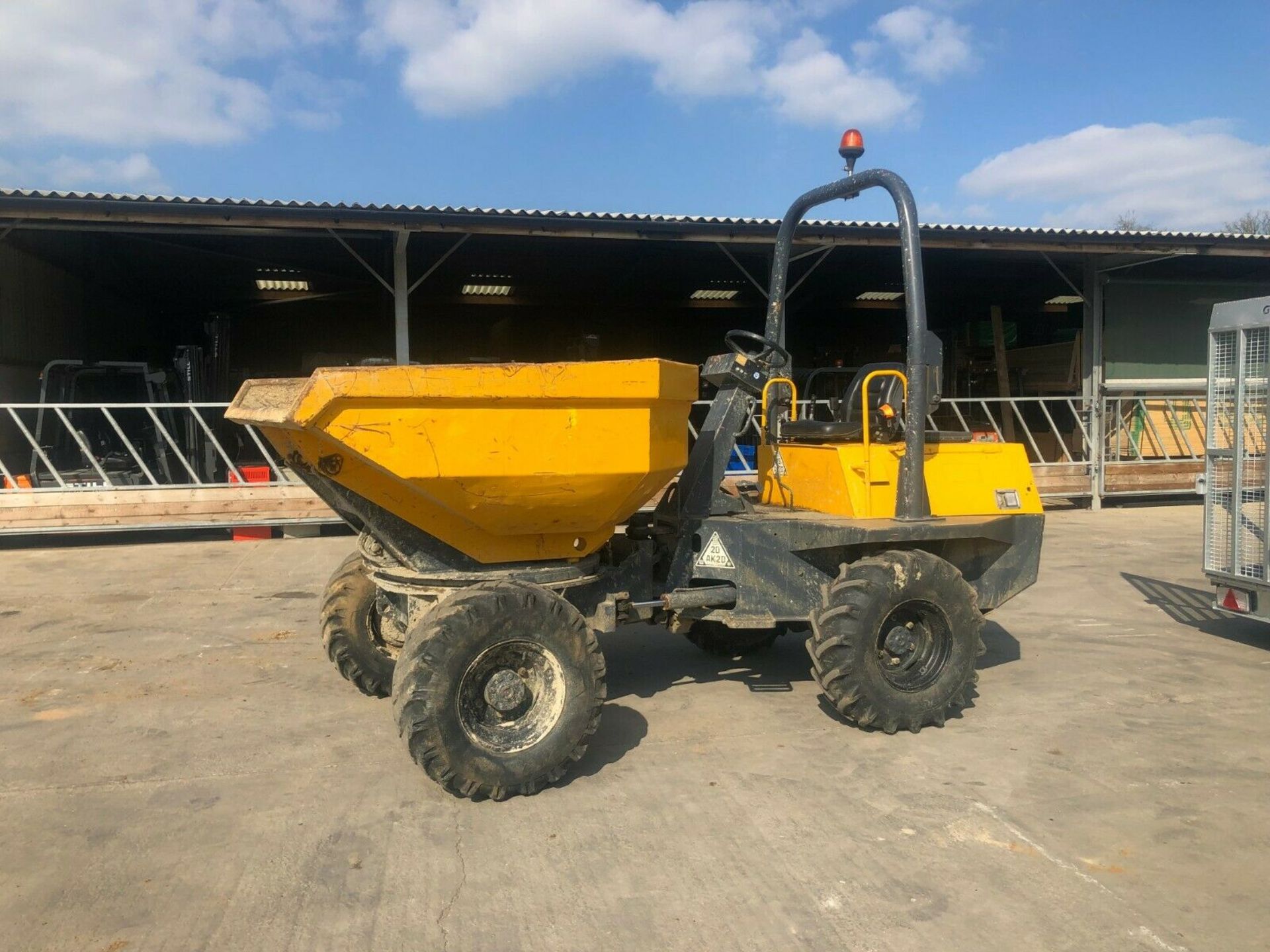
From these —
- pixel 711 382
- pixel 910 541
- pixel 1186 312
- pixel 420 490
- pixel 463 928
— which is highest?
pixel 1186 312

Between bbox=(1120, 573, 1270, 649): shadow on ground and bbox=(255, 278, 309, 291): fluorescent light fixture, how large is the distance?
1485cm

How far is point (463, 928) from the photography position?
313 cm

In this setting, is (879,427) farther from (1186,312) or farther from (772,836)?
(1186,312)

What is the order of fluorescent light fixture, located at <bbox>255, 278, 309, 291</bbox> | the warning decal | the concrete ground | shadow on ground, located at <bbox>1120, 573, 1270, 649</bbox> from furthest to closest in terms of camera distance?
1. fluorescent light fixture, located at <bbox>255, 278, 309, 291</bbox>
2. shadow on ground, located at <bbox>1120, 573, 1270, 649</bbox>
3. the warning decal
4. the concrete ground

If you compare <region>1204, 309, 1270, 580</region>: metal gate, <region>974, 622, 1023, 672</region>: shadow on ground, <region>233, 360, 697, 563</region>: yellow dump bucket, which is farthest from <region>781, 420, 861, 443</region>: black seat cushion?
<region>1204, 309, 1270, 580</region>: metal gate

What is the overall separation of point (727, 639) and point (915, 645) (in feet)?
5.13

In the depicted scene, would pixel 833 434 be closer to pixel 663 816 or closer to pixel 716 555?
pixel 716 555

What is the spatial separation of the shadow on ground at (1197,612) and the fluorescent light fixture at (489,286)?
37.8ft

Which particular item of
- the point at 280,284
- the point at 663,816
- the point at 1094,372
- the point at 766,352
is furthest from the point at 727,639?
the point at 280,284

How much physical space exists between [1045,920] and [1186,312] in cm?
1536

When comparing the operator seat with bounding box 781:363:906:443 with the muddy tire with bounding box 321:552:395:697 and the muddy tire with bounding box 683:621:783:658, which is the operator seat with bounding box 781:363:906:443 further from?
the muddy tire with bounding box 321:552:395:697

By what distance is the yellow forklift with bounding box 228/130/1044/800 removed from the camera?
3889mm

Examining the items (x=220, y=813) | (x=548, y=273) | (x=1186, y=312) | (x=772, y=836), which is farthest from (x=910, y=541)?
(x=1186, y=312)

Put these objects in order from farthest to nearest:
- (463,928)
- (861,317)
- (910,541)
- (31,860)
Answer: (861,317) → (910,541) → (31,860) → (463,928)
